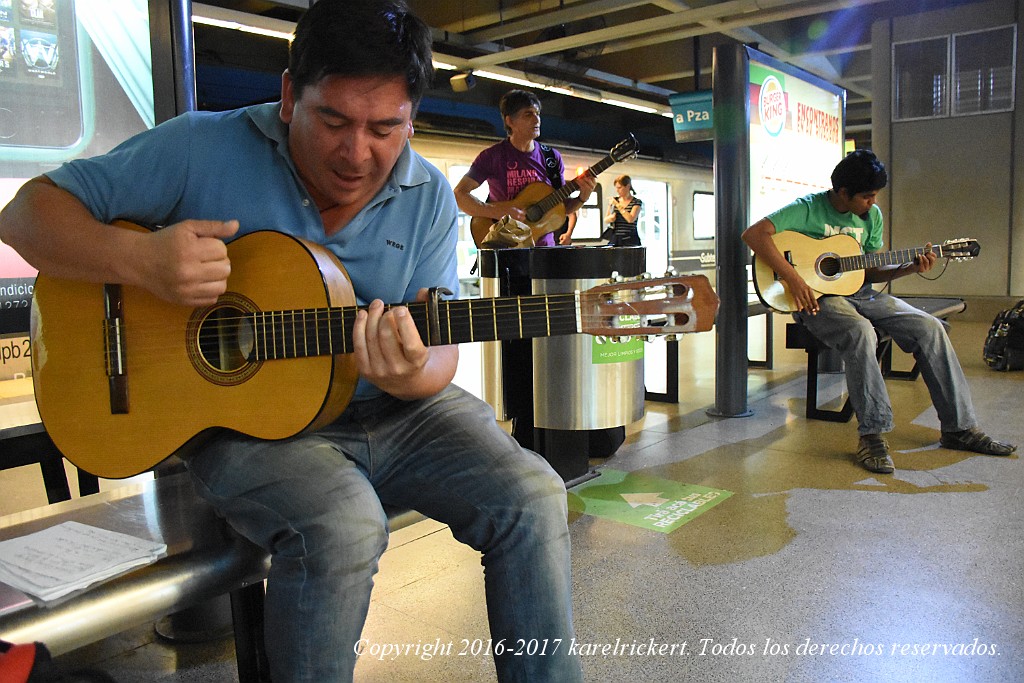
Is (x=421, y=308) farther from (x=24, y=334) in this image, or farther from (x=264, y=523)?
(x=24, y=334)

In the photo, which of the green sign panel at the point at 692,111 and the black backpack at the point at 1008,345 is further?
the green sign panel at the point at 692,111

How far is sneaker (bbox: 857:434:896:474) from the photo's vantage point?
12.0 ft

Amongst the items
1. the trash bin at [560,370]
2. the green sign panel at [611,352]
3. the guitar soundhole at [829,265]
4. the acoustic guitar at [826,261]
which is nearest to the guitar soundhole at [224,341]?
the trash bin at [560,370]

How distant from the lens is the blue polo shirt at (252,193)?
60.5 inches

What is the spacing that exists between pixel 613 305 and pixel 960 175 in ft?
35.7

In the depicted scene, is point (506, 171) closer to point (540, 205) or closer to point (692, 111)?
point (540, 205)

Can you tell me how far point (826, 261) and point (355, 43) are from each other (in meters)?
3.59

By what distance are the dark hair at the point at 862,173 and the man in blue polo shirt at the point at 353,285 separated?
3.30m

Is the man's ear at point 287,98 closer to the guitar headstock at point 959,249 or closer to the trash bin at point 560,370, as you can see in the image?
the trash bin at point 560,370

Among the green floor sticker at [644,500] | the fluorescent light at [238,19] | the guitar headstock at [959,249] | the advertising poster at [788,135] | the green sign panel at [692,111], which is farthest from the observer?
the green sign panel at [692,111]

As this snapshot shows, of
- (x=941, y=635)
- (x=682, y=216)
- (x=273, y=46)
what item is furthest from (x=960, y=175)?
(x=941, y=635)

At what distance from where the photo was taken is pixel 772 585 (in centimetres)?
245

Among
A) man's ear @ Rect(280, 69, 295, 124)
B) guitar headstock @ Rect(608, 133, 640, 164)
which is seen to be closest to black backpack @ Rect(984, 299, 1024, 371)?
guitar headstock @ Rect(608, 133, 640, 164)

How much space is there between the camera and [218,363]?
154 cm
